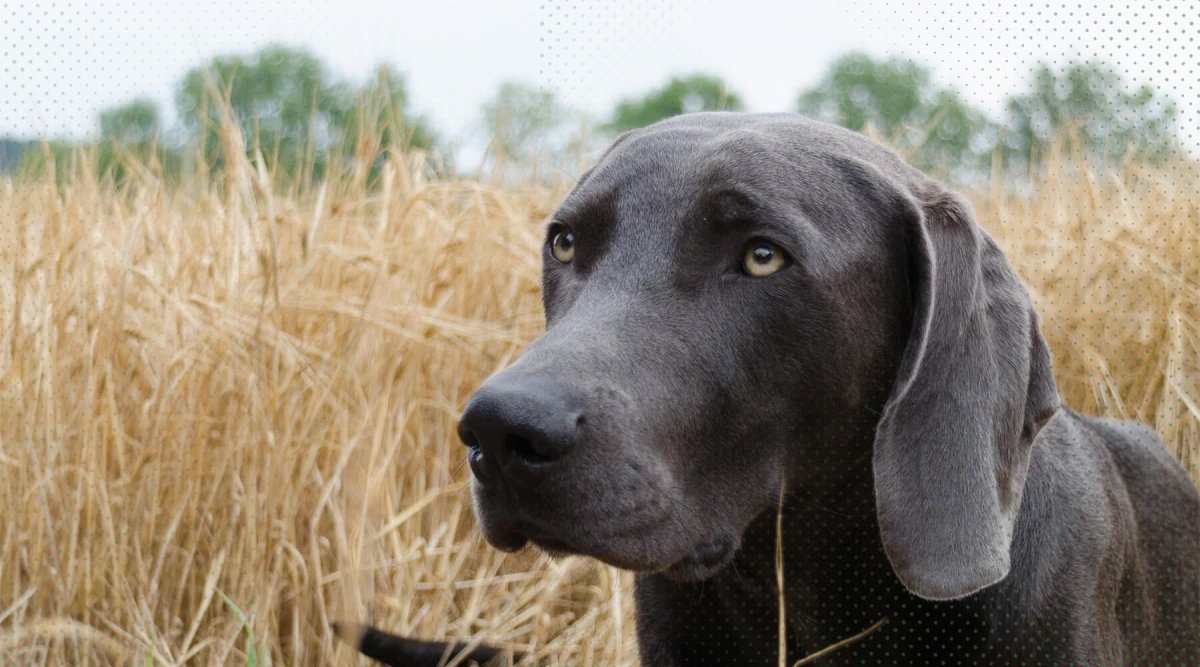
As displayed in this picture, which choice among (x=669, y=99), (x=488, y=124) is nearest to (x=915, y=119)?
(x=488, y=124)

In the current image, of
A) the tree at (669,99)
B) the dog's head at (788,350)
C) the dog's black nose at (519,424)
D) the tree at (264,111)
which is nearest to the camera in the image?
the dog's black nose at (519,424)

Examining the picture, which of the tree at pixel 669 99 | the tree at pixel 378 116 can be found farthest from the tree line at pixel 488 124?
the tree at pixel 669 99

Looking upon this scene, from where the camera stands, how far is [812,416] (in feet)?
8.13

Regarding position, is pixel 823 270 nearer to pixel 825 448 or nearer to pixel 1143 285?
pixel 825 448

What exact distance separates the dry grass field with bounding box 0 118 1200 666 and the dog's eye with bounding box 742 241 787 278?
1334 millimetres

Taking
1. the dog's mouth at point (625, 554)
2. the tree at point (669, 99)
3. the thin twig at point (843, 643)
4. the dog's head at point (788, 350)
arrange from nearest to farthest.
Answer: the dog's mouth at point (625, 554), the dog's head at point (788, 350), the thin twig at point (843, 643), the tree at point (669, 99)

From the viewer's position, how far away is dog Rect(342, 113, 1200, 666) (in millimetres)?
2275

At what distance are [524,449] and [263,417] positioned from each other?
1.69 m

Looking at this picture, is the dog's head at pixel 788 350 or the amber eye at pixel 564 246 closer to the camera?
the dog's head at pixel 788 350

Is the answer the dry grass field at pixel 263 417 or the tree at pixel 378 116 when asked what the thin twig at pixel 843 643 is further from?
the tree at pixel 378 116

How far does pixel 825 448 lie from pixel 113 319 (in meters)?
2.23

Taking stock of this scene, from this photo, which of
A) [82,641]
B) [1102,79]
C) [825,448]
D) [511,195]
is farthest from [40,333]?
[1102,79]

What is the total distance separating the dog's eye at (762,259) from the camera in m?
2.40

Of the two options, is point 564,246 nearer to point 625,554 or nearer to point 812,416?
point 812,416
